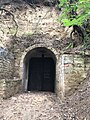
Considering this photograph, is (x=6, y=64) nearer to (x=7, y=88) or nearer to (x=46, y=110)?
(x=7, y=88)

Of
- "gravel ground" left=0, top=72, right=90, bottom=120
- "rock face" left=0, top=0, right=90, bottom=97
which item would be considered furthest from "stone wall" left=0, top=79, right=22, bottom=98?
"gravel ground" left=0, top=72, right=90, bottom=120

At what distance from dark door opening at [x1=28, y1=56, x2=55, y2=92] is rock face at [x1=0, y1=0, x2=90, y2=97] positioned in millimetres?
1700

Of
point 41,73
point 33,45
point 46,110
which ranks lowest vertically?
point 46,110

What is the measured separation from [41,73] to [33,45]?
3.25 metres

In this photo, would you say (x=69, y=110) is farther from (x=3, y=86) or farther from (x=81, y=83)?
(x=3, y=86)

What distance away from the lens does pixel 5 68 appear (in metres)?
7.73

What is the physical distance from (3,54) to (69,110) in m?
4.22

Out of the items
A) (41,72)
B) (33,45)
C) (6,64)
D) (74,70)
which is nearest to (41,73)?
(41,72)

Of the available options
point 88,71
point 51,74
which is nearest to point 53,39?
point 51,74

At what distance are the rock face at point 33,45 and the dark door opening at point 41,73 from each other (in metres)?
1.70

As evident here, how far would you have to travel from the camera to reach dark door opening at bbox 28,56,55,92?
37.2 ft

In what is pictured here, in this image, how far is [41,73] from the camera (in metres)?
11.4

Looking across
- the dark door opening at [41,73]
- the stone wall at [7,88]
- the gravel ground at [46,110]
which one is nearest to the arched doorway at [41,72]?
the dark door opening at [41,73]

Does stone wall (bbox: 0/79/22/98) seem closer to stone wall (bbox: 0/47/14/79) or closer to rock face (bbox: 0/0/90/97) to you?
rock face (bbox: 0/0/90/97)
